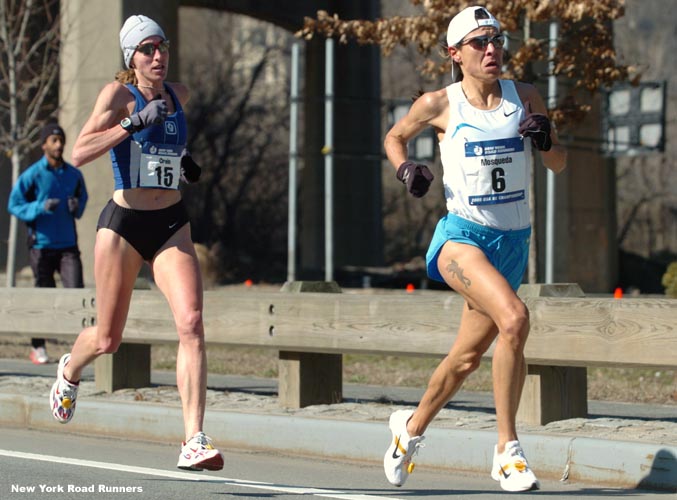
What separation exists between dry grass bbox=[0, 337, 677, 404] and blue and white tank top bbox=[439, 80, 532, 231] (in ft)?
12.8

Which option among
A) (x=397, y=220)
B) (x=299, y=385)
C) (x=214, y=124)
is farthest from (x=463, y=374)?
(x=397, y=220)

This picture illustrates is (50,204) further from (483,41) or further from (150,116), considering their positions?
(483,41)

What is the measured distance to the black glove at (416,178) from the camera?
6.16 meters

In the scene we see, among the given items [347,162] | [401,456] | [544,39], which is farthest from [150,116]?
[347,162]

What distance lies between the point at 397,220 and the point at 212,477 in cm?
3663

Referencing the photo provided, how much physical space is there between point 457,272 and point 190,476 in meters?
1.76

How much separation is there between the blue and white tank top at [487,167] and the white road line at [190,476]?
4.45 feet

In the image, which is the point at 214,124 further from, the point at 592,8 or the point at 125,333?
the point at 125,333

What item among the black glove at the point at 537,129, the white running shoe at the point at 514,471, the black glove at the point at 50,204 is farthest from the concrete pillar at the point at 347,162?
the white running shoe at the point at 514,471

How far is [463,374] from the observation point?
6.53 meters

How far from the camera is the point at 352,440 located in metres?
7.75

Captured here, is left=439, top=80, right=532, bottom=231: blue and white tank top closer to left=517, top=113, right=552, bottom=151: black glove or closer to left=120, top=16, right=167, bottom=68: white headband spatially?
left=517, top=113, right=552, bottom=151: black glove

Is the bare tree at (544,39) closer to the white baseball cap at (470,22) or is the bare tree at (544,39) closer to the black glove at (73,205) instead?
the black glove at (73,205)

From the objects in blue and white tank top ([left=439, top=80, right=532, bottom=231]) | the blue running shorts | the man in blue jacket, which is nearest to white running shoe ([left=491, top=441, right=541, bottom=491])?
the blue running shorts
